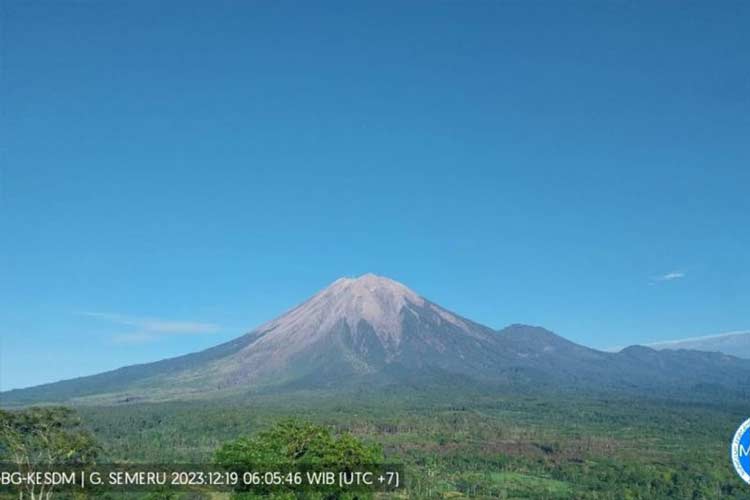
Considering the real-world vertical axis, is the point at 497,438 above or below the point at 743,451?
below

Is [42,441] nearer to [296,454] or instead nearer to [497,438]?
[296,454]

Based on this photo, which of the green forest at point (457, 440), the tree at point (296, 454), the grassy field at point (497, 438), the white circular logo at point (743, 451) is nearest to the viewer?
the white circular logo at point (743, 451)

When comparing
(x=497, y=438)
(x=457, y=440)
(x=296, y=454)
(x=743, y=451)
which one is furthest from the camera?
(x=497, y=438)

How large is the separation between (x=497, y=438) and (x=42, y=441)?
264ft

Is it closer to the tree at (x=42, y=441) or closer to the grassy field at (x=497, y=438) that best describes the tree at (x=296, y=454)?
the tree at (x=42, y=441)

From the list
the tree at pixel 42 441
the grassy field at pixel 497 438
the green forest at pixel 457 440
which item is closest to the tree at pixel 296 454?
the green forest at pixel 457 440

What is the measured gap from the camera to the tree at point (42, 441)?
28500mm

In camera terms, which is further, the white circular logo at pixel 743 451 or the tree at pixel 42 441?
the tree at pixel 42 441

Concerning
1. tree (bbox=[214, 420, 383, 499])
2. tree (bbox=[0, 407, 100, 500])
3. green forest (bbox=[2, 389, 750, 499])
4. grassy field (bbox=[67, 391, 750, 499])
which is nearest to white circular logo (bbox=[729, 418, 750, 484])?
tree (bbox=[214, 420, 383, 499])

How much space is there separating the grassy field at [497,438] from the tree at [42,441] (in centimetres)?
3707

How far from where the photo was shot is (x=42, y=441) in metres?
29.1

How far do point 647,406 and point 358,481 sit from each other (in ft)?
493

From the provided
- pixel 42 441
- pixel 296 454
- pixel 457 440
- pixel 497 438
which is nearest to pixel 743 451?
pixel 296 454

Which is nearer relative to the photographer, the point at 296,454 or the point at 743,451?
the point at 743,451
